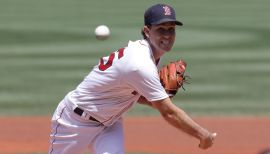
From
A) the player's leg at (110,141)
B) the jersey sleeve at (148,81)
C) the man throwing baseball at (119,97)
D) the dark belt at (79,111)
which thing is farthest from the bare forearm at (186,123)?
the dark belt at (79,111)

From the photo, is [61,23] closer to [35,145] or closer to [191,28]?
[191,28]

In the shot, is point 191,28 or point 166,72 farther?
point 191,28

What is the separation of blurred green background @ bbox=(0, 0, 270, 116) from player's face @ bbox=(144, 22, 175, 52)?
478 centimetres

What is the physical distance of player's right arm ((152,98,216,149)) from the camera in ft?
15.2

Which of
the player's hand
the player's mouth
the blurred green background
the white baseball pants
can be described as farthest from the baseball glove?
the blurred green background

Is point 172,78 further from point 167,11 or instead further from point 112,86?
point 167,11

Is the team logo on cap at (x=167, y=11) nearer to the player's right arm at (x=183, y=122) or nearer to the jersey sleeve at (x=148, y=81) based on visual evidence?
the jersey sleeve at (x=148, y=81)

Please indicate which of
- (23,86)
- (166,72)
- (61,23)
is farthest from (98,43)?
(166,72)

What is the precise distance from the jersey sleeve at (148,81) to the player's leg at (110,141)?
1.72 ft

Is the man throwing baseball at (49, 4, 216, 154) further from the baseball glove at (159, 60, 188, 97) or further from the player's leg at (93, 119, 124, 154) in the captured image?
the baseball glove at (159, 60, 188, 97)

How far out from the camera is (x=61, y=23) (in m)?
14.5

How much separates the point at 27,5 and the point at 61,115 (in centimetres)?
1157

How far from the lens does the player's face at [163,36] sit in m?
4.70

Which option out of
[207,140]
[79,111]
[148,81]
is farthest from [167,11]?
[79,111]
